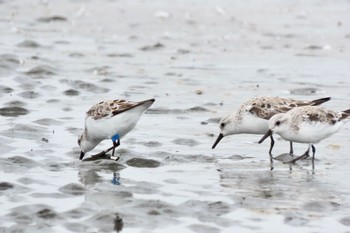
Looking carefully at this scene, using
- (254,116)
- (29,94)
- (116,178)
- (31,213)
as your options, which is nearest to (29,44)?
(29,94)

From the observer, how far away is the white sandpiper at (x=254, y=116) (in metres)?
14.6

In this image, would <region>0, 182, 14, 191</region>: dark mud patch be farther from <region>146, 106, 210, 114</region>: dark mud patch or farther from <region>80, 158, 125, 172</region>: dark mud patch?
<region>146, 106, 210, 114</region>: dark mud patch

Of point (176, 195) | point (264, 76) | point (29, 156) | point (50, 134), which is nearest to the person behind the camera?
point (176, 195)

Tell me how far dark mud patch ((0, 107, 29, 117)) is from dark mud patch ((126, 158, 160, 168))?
3.39 meters

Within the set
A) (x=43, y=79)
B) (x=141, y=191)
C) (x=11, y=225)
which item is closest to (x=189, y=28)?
(x=43, y=79)

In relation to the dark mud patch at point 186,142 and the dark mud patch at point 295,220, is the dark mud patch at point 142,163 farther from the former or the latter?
the dark mud patch at point 295,220

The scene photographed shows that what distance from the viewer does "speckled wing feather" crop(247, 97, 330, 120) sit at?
14.7 m

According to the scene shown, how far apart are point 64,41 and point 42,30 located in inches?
69.7

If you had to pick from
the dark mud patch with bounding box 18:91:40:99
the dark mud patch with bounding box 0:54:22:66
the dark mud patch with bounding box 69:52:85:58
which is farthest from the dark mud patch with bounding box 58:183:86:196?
the dark mud patch with bounding box 69:52:85:58

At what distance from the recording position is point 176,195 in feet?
37.6

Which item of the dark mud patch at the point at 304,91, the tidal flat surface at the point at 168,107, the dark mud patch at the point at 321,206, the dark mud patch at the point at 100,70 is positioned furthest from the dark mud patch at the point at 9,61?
the dark mud patch at the point at 321,206

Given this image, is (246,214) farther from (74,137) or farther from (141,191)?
(74,137)

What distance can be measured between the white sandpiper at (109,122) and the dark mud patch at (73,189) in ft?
6.93

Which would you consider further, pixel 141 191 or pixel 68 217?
pixel 141 191
